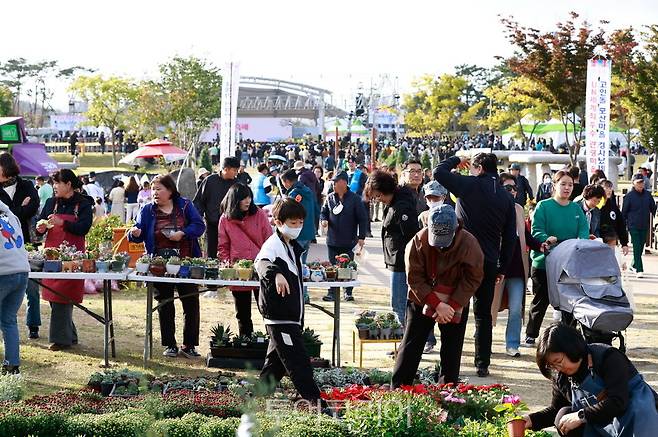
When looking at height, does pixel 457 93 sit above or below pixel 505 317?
above

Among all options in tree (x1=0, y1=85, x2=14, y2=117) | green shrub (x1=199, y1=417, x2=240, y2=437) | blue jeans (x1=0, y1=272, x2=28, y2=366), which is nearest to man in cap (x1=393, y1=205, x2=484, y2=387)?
green shrub (x1=199, y1=417, x2=240, y2=437)

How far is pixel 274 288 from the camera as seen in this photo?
7.43m

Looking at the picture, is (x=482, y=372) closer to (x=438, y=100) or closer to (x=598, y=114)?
(x=598, y=114)

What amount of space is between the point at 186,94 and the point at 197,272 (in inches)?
1836

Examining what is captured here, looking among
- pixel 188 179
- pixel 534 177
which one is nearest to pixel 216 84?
pixel 534 177

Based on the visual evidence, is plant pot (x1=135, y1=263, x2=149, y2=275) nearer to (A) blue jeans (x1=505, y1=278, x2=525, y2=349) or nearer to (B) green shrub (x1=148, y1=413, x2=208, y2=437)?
(B) green shrub (x1=148, y1=413, x2=208, y2=437)

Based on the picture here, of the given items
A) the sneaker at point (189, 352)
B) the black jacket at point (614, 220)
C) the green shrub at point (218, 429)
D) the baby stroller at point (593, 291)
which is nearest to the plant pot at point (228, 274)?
the sneaker at point (189, 352)

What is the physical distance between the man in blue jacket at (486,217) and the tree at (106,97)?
173 ft

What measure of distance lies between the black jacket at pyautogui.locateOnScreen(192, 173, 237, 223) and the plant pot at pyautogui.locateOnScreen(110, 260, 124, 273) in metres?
3.54

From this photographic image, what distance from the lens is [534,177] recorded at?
3164cm

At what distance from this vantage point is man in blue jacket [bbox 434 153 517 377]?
9328 millimetres

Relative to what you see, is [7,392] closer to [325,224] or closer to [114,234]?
[325,224]

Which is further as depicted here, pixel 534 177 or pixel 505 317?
pixel 534 177

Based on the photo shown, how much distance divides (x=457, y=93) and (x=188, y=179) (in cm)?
4344
